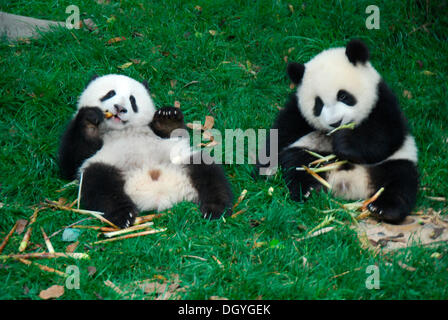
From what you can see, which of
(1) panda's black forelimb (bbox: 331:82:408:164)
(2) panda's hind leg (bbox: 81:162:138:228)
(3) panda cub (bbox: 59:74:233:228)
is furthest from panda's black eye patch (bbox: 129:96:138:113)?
(1) panda's black forelimb (bbox: 331:82:408:164)

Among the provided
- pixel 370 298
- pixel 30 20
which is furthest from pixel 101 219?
pixel 30 20

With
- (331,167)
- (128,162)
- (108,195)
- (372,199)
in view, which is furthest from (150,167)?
(372,199)

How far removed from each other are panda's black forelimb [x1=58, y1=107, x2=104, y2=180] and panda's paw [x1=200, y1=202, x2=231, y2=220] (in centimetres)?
101

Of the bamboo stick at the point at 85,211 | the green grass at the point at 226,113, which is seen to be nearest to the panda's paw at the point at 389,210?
the green grass at the point at 226,113

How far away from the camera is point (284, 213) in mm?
3936

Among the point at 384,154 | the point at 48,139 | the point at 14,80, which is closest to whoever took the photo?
the point at 384,154

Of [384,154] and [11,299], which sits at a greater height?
[384,154]

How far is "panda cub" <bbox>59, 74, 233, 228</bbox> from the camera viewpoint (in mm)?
4070

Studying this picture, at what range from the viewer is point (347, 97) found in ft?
13.7

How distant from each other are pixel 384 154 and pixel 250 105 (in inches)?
65.2

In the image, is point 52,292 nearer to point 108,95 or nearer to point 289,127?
point 108,95

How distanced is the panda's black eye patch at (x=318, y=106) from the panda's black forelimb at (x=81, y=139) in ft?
5.52

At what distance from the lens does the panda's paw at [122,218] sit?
155 inches
